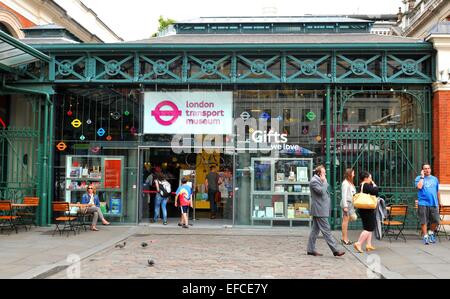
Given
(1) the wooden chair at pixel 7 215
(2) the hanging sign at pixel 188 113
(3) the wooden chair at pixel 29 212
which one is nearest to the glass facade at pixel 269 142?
(2) the hanging sign at pixel 188 113

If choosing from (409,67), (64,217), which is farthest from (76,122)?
(409,67)

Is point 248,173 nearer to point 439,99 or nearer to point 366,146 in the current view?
point 366,146

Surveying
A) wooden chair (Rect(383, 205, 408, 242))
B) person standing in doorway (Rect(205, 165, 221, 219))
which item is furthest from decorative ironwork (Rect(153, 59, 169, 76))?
wooden chair (Rect(383, 205, 408, 242))

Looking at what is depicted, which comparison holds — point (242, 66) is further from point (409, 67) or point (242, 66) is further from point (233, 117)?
point (409, 67)

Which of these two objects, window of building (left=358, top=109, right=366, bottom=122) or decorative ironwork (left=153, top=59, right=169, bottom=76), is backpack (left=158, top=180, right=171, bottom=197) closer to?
decorative ironwork (left=153, top=59, right=169, bottom=76)

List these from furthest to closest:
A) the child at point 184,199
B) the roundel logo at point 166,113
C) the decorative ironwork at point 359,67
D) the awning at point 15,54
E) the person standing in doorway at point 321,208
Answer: the roundel logo at point 166,113 < the child at point 184,199 < the decorative ironwork at point 359,67 < the awning at point 15,54 < the person standing in doorway at point 321,208

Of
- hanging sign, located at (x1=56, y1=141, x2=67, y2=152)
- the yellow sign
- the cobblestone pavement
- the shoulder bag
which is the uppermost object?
the yellow sign

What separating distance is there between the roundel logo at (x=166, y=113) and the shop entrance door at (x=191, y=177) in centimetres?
83

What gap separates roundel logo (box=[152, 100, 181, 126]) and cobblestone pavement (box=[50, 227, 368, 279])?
349cm

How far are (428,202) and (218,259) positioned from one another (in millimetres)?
5550

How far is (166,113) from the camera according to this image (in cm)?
1562

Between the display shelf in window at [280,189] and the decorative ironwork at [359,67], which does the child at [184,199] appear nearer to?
the display shelf in window at [280,189]

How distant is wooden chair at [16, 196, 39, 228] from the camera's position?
47.8ft

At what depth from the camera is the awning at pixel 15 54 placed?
1278cm
